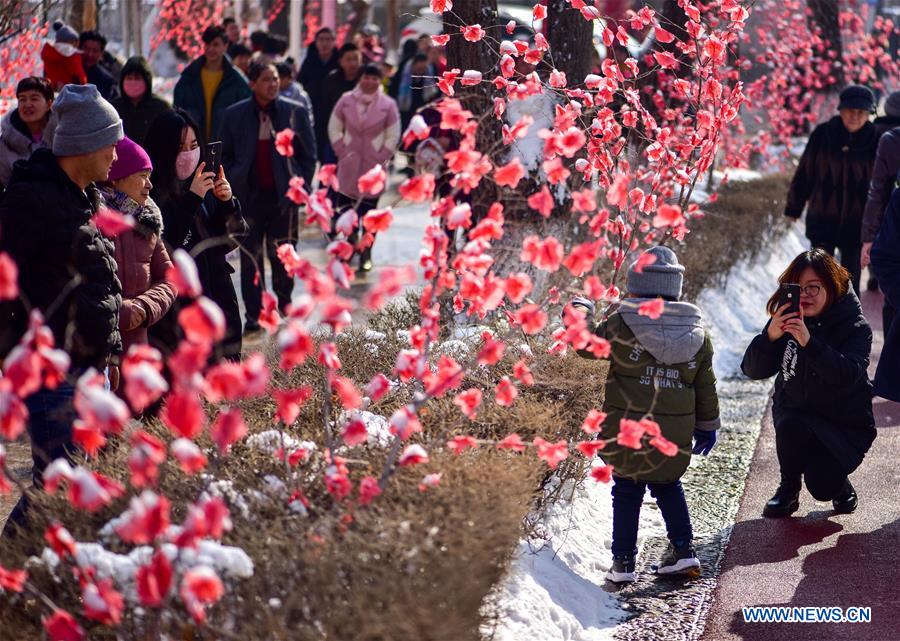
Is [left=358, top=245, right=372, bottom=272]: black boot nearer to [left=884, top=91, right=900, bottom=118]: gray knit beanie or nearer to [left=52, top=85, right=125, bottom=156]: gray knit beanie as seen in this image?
[left=884, top=91, right=900, bottom=118]: gray knit beanie

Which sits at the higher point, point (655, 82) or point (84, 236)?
point (84, 236)

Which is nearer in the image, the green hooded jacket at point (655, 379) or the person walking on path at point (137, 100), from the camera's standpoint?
the green hooded jacket at point (655, 379)

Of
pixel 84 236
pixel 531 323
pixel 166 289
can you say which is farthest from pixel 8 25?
pixel 531 323

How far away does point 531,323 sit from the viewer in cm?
365

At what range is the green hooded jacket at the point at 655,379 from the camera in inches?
199

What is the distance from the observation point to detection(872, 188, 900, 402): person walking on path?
605cm

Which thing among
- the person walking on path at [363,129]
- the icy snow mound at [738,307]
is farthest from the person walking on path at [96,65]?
the icy snow mound at [738,307]

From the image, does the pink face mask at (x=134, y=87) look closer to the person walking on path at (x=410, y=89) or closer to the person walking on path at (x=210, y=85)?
the person walking on path at (x=210, y=85)

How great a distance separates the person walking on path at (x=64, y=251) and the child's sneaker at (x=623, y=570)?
7.31 ft

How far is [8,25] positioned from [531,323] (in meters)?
6.94

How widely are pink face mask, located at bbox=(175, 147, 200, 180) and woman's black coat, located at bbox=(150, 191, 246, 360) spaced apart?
9 cm

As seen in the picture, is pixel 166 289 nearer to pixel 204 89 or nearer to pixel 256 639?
pixel 256 639

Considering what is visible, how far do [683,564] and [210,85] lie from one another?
22.7 ft

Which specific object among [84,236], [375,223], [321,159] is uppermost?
A: [375,223]
